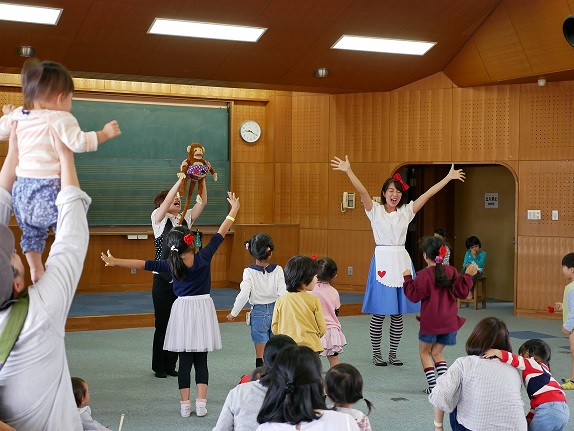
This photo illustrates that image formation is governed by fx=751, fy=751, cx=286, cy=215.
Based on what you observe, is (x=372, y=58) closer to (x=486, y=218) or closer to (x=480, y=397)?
(x=486, y=218)

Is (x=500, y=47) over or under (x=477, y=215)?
over

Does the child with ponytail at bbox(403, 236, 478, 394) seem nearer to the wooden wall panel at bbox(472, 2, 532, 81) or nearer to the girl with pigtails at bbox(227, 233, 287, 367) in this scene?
the girl with pigtails at bbox(227, 233, 287, 367)

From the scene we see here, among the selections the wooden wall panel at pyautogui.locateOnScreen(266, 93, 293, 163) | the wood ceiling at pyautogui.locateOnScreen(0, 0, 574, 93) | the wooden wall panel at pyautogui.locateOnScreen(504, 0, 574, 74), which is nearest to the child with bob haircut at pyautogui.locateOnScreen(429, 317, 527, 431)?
the wood ceiling at pyautogui.locateOnScreen(0, 0, 574, 93)

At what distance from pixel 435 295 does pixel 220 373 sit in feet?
6.51

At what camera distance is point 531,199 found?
9648 mm

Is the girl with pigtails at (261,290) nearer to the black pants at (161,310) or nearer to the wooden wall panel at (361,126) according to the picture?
the black pants at (161,310)

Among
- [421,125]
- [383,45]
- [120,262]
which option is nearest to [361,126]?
[421,125]

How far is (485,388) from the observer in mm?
3504

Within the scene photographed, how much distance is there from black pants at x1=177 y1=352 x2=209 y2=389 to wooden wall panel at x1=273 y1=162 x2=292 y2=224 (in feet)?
21.7

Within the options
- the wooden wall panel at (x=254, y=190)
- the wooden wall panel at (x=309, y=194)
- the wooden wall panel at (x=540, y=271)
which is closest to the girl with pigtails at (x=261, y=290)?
the wooden wall panel at (x=540, y=271)

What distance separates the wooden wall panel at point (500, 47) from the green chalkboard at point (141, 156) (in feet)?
13.7

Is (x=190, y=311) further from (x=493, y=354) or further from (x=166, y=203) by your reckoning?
(x=493, y=354)

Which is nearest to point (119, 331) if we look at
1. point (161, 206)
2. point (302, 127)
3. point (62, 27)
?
point (161, 206)

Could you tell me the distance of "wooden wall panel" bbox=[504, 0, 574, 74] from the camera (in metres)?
8.16
